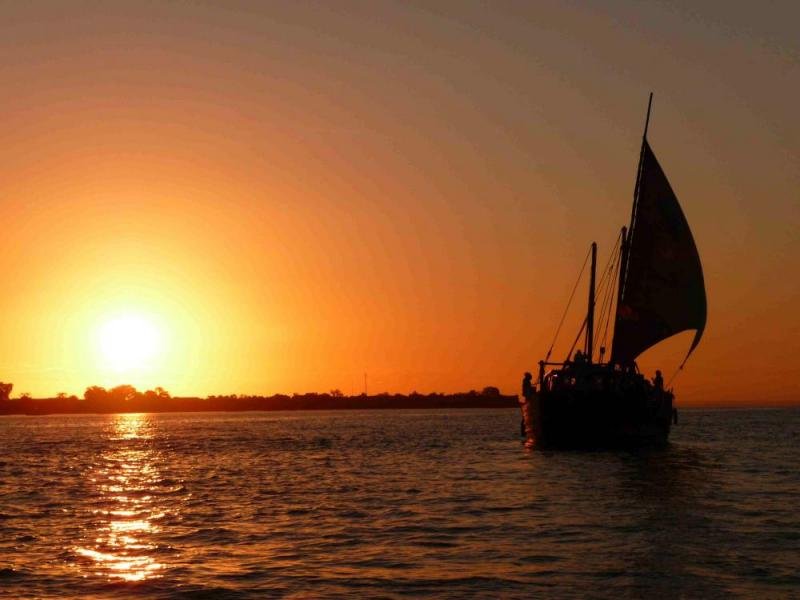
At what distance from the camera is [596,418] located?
58344mm

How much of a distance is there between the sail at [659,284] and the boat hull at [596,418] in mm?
6928

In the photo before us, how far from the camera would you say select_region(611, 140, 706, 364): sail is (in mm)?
68312

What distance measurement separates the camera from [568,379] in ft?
203

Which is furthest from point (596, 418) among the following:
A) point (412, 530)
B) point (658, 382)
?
point (412, 530)

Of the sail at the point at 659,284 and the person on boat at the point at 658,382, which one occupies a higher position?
the sail at the point at 659,284

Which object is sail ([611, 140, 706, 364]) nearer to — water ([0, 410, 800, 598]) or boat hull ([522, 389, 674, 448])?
boat hull ([522, 389, 674, 448])

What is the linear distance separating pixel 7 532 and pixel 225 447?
5347 cm

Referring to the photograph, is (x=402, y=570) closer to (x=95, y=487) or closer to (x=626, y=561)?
(x=626, y=561)

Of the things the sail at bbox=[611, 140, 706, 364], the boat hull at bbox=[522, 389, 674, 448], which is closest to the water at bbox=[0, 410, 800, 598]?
the boat hull at bbox=[522, 389, 674, 448]

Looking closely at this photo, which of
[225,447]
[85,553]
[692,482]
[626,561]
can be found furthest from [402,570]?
[225,447]

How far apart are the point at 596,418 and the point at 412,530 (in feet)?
103

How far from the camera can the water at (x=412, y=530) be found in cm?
2111

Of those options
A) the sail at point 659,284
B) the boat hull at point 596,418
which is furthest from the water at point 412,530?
the sail at point 659,284

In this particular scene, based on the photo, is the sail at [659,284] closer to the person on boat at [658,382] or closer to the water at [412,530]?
the person on boat at [658,382]
